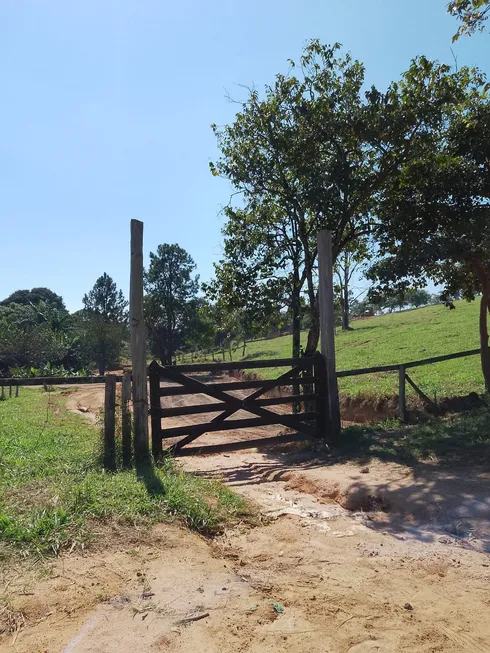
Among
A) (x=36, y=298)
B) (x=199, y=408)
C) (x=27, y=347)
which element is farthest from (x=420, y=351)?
(x=36, y=298)

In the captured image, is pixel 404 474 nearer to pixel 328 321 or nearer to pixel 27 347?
pixel 328 321

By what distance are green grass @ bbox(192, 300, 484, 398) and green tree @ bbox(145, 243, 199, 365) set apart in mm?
9454

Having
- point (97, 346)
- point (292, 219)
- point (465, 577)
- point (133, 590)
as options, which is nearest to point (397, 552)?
point (465, 577)

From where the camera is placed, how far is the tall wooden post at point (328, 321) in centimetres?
1005

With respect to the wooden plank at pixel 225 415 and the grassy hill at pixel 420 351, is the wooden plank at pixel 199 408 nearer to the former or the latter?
the wooden plank at pixel 225 415

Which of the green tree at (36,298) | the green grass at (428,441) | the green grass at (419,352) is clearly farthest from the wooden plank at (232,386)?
the green tree at (36,298)

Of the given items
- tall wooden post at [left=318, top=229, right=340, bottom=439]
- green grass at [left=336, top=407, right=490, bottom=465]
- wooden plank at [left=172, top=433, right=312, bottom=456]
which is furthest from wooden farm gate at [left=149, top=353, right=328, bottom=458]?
green grass at [left=336, top=407, right=490, bottom=465]

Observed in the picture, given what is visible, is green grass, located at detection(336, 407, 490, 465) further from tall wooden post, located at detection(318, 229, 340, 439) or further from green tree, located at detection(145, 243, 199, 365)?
green tree, located at detection(145, 243, 199, 365)

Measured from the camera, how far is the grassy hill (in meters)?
16.4

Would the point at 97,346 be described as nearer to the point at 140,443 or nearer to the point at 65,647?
the point at 140,443

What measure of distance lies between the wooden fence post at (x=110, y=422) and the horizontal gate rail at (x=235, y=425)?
3.40 feet

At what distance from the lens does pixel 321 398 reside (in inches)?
396

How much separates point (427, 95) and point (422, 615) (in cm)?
1124

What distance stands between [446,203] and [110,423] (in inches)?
350
